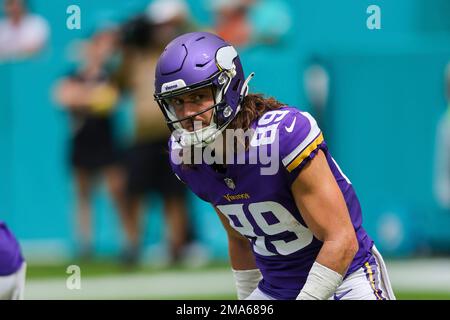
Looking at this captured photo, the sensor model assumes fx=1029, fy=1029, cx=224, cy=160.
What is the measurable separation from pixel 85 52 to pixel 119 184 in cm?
142

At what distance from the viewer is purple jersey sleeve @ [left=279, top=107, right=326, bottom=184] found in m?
3.90

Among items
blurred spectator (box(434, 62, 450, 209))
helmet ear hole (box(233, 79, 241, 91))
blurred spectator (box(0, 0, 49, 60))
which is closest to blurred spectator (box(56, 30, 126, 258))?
blurred spectator (box(0, 0, 49, 60))

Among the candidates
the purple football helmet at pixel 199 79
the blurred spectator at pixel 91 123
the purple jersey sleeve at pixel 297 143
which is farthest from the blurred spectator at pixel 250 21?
the purple jersey sleeve at pixel 297 143

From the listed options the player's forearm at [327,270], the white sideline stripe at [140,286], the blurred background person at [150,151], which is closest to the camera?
the player's forearm at [327,270]

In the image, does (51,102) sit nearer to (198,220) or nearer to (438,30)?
(198,220)

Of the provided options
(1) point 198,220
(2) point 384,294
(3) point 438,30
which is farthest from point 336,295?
(3) point 438,30

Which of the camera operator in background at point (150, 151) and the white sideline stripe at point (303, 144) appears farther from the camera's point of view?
the camera operator in background at point (150, 151)

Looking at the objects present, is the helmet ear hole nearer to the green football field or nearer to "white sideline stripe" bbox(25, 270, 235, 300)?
the green football field

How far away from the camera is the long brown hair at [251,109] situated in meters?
4.16

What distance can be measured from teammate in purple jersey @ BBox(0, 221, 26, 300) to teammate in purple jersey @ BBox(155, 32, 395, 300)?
97 centimetres

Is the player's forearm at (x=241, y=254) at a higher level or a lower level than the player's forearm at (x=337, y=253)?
lower

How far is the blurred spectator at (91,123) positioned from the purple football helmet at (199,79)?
6520 mm

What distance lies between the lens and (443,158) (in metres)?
10.4

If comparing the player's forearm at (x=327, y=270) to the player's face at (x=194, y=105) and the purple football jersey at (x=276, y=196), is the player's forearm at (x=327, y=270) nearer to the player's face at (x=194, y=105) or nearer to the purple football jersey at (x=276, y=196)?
the purple football jersey at (x=276, y=196)
